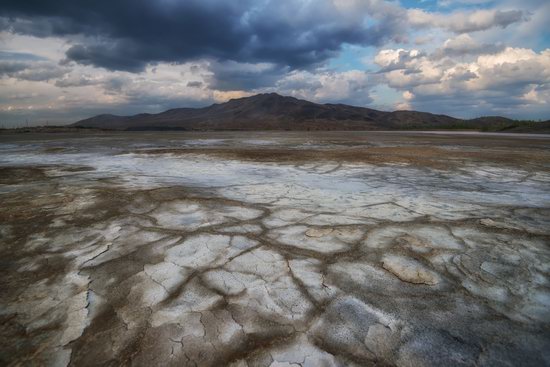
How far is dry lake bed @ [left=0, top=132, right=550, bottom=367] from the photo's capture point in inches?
54.2

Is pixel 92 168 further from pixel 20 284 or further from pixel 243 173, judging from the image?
pixel 20 284

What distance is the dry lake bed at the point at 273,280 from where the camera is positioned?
1.38 metres

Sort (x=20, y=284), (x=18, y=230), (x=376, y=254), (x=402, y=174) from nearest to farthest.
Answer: (x=20, y=284), (x=376, y=254), (x=18, y=230), (x=402, y=174)

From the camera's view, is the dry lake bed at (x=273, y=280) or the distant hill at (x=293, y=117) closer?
the dry lake bed at (x=273, y=280)

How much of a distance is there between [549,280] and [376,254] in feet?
3.45

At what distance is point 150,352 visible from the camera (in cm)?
135

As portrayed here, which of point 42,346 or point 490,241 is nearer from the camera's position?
point 42,346

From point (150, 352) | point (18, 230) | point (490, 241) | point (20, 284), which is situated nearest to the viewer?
point (150, 352)

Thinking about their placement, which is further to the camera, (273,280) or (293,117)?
(293,117)

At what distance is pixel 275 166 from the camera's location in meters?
6.78

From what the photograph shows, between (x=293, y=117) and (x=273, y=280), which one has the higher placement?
(x=273, y=280)

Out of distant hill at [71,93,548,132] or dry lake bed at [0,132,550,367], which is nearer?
dry lake bed at [0,132,550,367]

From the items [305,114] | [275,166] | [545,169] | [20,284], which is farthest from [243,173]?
[305,114]

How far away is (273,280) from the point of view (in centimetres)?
192
